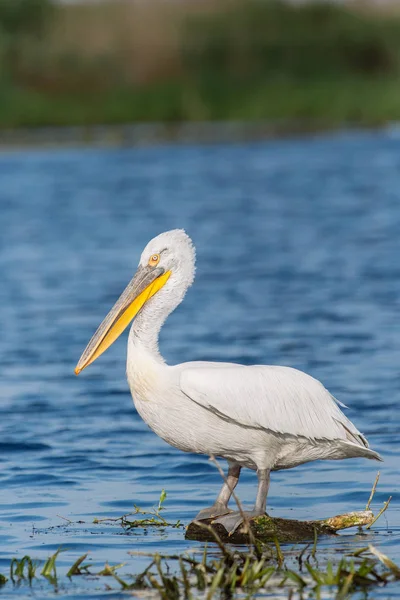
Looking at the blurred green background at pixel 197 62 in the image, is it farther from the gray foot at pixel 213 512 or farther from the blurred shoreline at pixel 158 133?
the gray foot at pixel 213 512

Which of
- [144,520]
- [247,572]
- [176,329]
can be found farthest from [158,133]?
[247,572]

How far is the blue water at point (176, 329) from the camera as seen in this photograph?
7109 millimetres

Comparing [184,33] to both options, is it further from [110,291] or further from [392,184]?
[110,291]

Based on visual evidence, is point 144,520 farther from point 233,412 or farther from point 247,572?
point 247,572

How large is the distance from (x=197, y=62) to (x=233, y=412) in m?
42.1

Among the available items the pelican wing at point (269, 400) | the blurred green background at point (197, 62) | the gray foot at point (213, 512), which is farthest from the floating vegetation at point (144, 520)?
the blurred green background at point (197, 62)

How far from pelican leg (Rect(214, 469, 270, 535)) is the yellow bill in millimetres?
1029

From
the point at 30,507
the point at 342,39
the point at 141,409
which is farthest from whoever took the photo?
the point at 342,39

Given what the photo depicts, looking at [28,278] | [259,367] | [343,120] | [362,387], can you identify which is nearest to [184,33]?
[343,120]

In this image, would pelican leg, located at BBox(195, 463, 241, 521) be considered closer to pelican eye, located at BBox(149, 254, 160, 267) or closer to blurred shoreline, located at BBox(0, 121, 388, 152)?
pelican eye, located at BBox(149, 254, 160, 267)

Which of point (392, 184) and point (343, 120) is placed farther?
point (343, 120)

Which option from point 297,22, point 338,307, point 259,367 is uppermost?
point 297,22

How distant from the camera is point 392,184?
91.2 feet

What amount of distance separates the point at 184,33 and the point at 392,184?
23.6 metres
